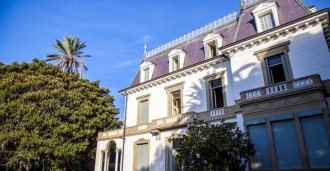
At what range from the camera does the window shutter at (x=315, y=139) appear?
1048cm

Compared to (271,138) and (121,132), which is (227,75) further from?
(121,132)

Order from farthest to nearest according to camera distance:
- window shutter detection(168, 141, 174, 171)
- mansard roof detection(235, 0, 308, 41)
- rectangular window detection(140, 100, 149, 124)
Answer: rectangular window detection(140, 100, 149, 124) → window shutter detection(168, 141, 174, 171) → mansard roof detection(235, 0, 308, 41)

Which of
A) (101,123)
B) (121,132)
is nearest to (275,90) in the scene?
(121,132)

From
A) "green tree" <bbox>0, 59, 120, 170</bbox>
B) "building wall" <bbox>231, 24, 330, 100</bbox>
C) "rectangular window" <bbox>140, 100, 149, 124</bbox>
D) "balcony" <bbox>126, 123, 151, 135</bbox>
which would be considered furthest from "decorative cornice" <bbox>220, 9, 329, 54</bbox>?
"green tree" <bbox>0, 59, 120, 170</bbox>

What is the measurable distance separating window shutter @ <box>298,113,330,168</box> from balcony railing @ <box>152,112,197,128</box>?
7380 mm

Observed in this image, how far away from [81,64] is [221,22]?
64.1 ft

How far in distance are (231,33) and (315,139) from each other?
1071 cm

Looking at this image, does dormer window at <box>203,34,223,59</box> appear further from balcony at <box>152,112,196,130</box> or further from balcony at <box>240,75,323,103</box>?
balcony at <box>240,75,323,103</box>

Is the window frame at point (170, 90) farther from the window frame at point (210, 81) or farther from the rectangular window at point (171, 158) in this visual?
the rectangular window at point (171, 158)

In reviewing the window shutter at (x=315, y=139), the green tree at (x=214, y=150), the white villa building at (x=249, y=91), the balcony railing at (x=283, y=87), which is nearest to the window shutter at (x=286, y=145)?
the white villa building at (x=249, y=91)

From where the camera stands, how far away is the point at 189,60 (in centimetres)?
2023

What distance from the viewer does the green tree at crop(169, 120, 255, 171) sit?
1080 centimetres

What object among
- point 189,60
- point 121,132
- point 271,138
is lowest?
point 271,138

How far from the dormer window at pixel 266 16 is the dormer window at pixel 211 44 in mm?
3512
